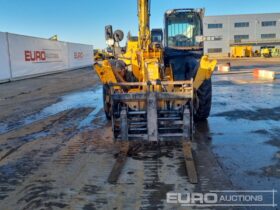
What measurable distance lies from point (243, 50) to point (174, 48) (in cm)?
5488

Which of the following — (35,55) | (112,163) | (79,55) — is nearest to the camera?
(112,163)

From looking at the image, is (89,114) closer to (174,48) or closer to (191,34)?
(174,48)

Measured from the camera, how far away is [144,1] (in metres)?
7.35

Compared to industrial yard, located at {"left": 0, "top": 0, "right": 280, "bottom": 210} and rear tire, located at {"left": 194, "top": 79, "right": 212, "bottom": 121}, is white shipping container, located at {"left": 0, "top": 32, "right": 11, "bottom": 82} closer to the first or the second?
industrial yard, located at {"left": 0, "top": 0, "right": 280, "bottom": 210}

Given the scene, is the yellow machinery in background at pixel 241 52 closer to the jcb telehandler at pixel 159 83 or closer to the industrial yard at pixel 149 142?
the industrial yard at pixel 149 142

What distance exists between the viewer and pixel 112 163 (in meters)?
5.35

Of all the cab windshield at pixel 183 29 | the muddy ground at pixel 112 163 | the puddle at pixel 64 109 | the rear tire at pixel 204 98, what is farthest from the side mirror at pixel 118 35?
the rear tire at pixel 204 98

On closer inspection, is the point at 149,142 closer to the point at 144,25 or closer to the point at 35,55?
the point at 144,25

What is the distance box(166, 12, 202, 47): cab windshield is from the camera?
923 centimetres

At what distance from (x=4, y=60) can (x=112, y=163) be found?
19197 millimetres

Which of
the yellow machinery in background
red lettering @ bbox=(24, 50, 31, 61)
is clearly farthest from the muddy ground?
the yellow machinery in background

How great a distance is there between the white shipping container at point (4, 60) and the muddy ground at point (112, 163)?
13.8 meters

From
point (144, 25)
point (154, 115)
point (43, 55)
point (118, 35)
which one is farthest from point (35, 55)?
point (154, 115)

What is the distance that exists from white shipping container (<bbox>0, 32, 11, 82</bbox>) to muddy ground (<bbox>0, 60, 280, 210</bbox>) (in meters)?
13.8
